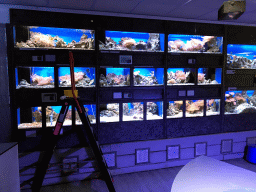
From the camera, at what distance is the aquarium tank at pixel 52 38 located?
2.44 metres

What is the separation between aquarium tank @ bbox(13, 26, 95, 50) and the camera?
2438mm

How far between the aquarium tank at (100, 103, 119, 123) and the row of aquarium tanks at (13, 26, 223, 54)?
85cm

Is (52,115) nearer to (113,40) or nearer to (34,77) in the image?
(34,77)

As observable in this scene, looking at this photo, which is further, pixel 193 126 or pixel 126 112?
pixel 193 126

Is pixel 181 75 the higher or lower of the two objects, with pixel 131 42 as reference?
lower

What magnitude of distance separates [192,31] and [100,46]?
4.92 feet

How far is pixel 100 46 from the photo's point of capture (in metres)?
2.69

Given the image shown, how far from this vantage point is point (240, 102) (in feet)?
11.2

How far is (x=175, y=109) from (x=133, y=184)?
1341 mm

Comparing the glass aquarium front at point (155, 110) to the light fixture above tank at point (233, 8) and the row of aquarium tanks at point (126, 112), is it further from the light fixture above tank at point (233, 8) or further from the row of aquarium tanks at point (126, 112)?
the light fixture above tank at point (233, 8)

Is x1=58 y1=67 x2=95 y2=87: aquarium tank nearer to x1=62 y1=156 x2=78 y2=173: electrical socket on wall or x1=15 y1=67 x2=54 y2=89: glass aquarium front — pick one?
x1=15 y1=67 x2=54 y2=89: glass aquarium front

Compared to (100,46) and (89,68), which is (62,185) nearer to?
(89,68)

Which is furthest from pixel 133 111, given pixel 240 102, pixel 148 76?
pixel 240 102

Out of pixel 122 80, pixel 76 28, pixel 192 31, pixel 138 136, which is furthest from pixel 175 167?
pixel 76 28
